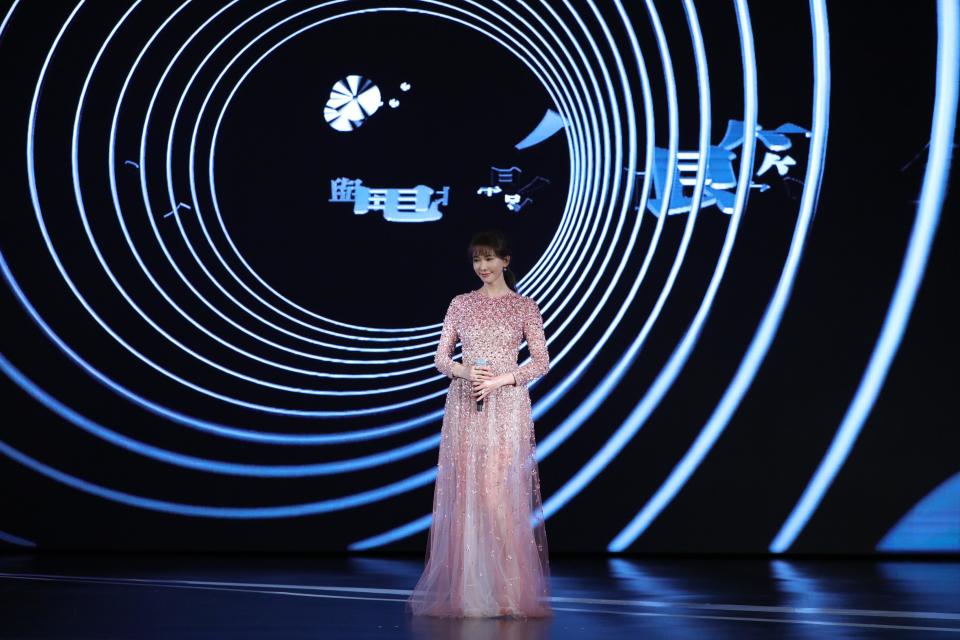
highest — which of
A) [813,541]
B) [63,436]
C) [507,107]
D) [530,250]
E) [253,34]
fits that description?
[253,34]

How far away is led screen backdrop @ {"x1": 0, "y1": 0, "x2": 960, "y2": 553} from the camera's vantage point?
5410mm

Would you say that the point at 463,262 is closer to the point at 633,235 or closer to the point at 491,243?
the point at 633,235

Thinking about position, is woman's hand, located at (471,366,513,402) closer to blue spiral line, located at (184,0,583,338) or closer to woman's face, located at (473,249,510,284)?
woman's face, located at (473,249,510,284)

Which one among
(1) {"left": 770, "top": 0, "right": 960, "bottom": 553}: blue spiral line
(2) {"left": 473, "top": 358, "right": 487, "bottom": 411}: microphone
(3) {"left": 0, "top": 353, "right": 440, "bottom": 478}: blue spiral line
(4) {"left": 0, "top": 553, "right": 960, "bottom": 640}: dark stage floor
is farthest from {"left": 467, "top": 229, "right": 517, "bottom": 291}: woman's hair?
(1) {"left": 770, "top": 0, "right": 960, "bottom": 553}: blue spiral line

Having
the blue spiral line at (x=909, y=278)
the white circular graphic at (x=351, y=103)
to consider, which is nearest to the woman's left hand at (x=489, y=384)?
the white circular graphic at (x=351, y=103)

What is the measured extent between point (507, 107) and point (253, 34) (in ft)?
4.05

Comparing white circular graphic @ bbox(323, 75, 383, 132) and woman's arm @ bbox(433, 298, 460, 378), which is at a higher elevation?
white circular graphic @ bbox(323, 75, 383, 132)

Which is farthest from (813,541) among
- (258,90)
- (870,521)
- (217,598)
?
(258,90)

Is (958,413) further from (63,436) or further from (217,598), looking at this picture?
(63,436)

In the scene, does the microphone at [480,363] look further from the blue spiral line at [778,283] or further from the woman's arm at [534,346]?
the blue spiral line at [778,283]

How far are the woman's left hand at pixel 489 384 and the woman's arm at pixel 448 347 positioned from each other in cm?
10

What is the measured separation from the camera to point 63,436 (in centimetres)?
548

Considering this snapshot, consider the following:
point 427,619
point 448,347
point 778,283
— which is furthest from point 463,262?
point 427,619

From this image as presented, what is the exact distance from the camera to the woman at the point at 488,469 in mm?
3498
